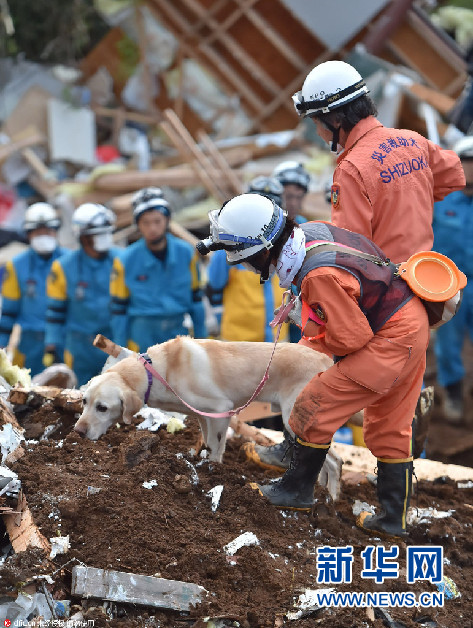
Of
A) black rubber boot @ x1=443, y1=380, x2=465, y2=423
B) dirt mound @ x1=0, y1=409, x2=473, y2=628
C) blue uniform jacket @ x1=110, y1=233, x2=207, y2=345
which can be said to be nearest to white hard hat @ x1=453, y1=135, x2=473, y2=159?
black rubber boot @ x1=443, y1=380, x2=465, y2=423

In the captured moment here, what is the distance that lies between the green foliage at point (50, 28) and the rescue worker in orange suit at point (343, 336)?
16.7 meters

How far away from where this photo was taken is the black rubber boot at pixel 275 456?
596cm

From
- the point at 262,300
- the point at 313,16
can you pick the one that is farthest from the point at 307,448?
the point at 313,16

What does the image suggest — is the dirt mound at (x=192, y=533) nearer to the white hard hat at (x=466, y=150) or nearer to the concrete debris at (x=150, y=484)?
the concrete debris at (x=150, y=484)

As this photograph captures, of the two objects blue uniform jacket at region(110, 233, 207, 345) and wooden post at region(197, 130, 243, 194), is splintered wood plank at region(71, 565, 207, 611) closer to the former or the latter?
blue uniform jacket at region(110, 233, 207, 345)

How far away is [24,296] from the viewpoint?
31.9 feet

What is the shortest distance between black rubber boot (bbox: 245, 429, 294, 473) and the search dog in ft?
1.10

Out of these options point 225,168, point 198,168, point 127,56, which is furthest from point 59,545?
point 127,56

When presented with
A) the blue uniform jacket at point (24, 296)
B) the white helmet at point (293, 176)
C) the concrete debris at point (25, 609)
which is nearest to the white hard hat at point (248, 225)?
the concrete debris at point (25, 609)

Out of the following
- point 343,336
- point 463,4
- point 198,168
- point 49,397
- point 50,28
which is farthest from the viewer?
point 50,28

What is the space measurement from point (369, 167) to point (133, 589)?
3094 millimetres

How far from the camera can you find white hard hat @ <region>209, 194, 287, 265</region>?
470 centimetres

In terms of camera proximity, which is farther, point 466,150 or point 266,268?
point 466,150

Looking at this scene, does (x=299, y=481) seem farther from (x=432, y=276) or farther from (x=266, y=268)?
(x=432, y=276)
